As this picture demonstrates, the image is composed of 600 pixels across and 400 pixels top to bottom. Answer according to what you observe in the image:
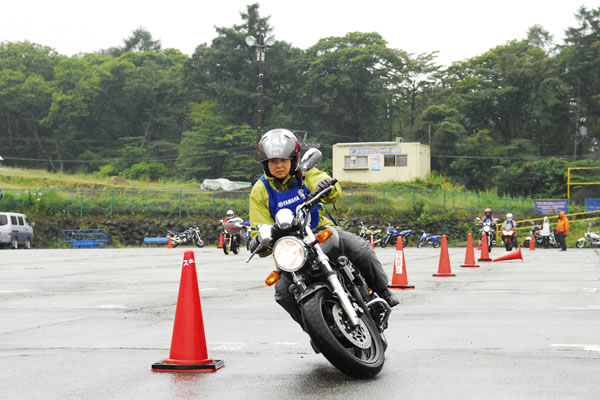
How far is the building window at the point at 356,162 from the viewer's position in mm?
68750

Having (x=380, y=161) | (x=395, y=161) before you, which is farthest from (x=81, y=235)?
(x=395, y=161)

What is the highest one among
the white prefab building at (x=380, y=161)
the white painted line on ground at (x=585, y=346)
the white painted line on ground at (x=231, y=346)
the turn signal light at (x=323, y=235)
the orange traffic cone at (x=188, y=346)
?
the white prefab building at (x=380, y=161)

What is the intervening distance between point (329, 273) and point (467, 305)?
220 inches

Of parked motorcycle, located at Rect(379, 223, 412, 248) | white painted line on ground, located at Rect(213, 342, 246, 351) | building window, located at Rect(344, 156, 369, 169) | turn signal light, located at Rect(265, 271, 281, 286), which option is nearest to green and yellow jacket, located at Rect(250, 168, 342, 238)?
turn signal light, located at Rect(265, 271, 281, 286)

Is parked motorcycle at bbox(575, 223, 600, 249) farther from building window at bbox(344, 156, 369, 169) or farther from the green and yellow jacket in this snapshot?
the green and yellow jacket

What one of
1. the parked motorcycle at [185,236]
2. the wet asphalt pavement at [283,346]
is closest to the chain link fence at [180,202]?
the parked motorcycle at [185,236]

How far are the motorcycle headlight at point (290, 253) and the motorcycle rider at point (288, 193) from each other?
1.72 feet

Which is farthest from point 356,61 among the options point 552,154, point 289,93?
point 552,154

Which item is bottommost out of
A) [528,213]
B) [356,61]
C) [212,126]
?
[528,213]

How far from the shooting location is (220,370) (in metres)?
6.15

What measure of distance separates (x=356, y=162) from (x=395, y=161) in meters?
3.18

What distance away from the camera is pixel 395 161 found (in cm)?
6825

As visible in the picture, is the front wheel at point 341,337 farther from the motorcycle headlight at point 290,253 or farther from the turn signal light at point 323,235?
the turn signal light at point 323,235

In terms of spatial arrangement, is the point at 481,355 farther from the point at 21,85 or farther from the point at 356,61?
the point at 21,85
